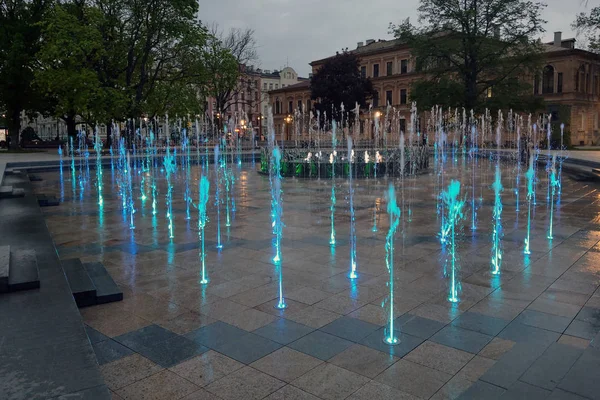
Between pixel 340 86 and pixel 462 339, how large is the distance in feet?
175

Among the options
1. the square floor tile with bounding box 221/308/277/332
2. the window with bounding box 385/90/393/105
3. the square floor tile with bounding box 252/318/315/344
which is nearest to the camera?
the square floor tile with bounding box 252/318/315/344

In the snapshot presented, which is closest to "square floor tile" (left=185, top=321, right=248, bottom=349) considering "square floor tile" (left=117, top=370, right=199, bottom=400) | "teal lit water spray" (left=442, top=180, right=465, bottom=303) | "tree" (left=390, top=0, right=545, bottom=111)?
"square floor tile" (left=117, top=370, right=199, bottom=400)

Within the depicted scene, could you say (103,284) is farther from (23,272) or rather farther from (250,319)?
(250,319)

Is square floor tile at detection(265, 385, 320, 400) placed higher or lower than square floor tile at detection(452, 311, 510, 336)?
lower

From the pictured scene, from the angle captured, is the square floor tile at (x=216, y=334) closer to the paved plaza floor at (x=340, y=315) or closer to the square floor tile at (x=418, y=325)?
the paved plaza floor at (x=340, y=315)

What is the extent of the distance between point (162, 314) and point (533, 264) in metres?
4.61

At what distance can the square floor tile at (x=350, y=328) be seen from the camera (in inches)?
172

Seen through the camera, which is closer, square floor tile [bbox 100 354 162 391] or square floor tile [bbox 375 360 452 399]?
square floor tile [bbox 375 360 452 399]

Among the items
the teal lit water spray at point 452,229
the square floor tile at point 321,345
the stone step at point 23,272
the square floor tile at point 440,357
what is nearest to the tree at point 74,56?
the teal lit water spray at point 452,229

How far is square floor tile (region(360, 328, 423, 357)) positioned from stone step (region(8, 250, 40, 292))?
3268 millimetres

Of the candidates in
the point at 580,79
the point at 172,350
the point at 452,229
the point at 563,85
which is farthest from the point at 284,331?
the point at 580,79

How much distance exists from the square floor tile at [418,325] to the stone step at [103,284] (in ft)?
9.48

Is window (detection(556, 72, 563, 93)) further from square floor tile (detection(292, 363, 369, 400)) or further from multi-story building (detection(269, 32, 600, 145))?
square floor tile (detection(292, 363, 369, 400))

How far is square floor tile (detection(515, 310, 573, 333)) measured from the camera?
14.7ft
